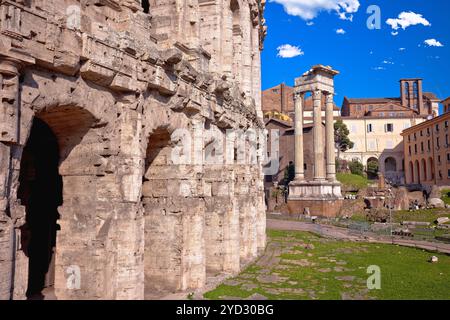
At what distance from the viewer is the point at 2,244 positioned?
21.6 feet

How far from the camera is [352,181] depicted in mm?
56812

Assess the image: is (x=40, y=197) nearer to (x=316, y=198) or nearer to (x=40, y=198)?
(x=40, y=198)

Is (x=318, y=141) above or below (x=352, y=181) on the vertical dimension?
above

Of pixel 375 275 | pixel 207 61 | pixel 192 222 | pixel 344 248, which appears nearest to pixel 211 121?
pixel 207 61

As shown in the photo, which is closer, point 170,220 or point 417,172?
point 170,220

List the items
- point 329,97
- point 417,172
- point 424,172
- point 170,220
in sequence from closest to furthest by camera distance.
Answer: point 170,220
point 329,97
point 424,172
point 417,172

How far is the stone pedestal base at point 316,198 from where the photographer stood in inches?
1588

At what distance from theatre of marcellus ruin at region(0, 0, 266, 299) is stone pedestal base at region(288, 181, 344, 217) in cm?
2650

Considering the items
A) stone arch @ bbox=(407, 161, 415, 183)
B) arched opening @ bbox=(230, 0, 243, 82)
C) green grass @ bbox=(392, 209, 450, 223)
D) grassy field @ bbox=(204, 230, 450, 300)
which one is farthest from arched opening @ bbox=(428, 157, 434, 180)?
arched opening @ bbox=(230, 0, 243, 82)

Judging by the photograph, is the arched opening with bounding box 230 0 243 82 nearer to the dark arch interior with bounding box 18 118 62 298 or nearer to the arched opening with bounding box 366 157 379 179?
the dark arch interior with bounding box 18 118 62 298

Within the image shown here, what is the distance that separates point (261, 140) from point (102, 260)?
49.0ft

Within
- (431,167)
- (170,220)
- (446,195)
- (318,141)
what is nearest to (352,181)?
(431,167)

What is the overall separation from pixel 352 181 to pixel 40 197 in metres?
49.9

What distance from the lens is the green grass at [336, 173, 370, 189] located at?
175 ft
